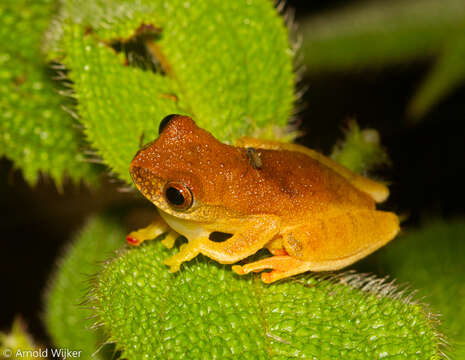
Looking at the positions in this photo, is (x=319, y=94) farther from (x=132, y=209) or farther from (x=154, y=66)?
(x=154, y=66)

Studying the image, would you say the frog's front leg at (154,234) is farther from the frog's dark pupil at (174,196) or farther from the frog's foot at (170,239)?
the frog's dark pupil at (174,196)

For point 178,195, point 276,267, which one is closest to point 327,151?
point 276,267

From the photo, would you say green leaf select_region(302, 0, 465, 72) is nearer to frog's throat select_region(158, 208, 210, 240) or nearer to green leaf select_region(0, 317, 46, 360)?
frog's throat select_region(158, 208, 210, 240)

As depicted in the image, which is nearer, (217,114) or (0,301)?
(217,114)

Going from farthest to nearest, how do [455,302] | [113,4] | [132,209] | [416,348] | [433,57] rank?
[433,57]
[132,209]
[455,302]
[113,4]
[416,348]

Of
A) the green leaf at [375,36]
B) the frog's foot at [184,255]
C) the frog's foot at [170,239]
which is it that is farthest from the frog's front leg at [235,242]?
the green leaf at [375,36]

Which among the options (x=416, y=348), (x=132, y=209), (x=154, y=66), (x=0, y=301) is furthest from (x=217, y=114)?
(x=0, y=301)

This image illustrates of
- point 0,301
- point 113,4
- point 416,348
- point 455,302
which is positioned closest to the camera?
point 416,348
